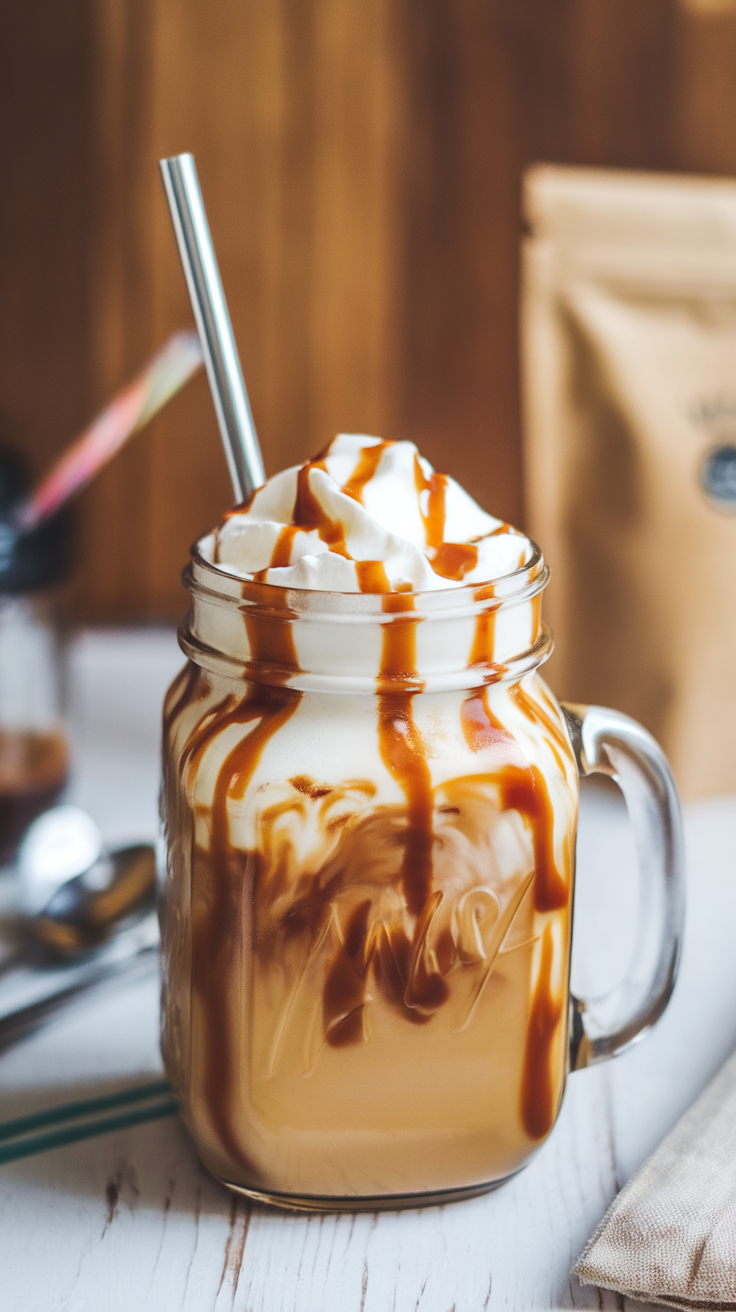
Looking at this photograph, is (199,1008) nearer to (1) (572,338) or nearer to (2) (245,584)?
(2) (245,584)

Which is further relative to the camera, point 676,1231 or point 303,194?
point 303,194

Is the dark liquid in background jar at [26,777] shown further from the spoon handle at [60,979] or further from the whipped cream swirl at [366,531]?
the whipped cream swirl at [366,531]

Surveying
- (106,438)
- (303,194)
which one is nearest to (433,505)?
(106,438)

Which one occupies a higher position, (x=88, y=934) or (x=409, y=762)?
(x=409, y=762)

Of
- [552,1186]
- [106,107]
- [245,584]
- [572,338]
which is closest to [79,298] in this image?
[106,107]

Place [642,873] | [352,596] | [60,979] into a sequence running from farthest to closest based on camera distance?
[60,979] < [642,873] < [352,596]

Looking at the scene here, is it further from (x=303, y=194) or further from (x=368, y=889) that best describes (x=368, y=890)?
(x=303, y=194)

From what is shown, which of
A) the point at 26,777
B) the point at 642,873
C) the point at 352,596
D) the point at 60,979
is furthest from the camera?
the point at 26,777

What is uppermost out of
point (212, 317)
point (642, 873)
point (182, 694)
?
point (212, 317)

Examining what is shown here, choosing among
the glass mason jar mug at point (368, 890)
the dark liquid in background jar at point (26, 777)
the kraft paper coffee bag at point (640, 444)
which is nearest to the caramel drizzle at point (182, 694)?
the glass mason jar mug at point (368, 890)
